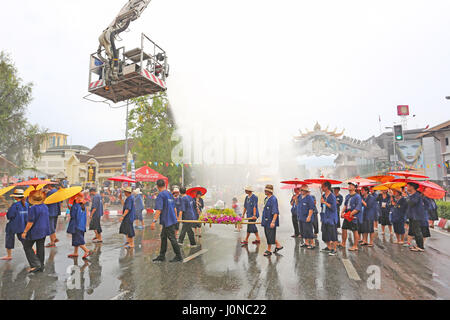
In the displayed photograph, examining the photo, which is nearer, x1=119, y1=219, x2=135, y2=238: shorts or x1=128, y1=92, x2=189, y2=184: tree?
x1=119, y1=219, x2=135, y2=238: shorts

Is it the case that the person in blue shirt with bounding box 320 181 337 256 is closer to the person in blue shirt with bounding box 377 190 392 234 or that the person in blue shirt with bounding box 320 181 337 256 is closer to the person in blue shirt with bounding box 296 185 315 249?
→ the person in blue shirt with bounding box 296 185 315 249

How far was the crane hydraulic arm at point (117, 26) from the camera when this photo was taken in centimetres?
959

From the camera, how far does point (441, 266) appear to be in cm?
564

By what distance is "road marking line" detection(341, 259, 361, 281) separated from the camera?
477cm

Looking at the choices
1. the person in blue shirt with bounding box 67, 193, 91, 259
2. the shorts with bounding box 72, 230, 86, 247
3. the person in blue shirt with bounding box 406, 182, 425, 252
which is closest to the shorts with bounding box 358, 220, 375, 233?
the person in blue shirt with bounding box 406, 182, 425, 252

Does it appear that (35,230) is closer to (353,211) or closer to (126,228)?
(126,228)

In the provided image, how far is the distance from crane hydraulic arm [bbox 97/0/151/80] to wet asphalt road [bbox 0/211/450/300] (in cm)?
690

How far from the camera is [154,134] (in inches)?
926

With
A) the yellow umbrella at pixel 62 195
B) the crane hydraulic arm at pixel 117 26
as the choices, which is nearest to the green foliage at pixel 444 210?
the yellow umbrella at pixel 62 195

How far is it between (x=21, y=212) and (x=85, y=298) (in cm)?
301

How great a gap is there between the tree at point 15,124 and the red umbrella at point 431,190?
1134 inches

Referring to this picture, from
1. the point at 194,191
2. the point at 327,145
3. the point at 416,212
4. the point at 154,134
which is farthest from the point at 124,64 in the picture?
the point at 327,145
